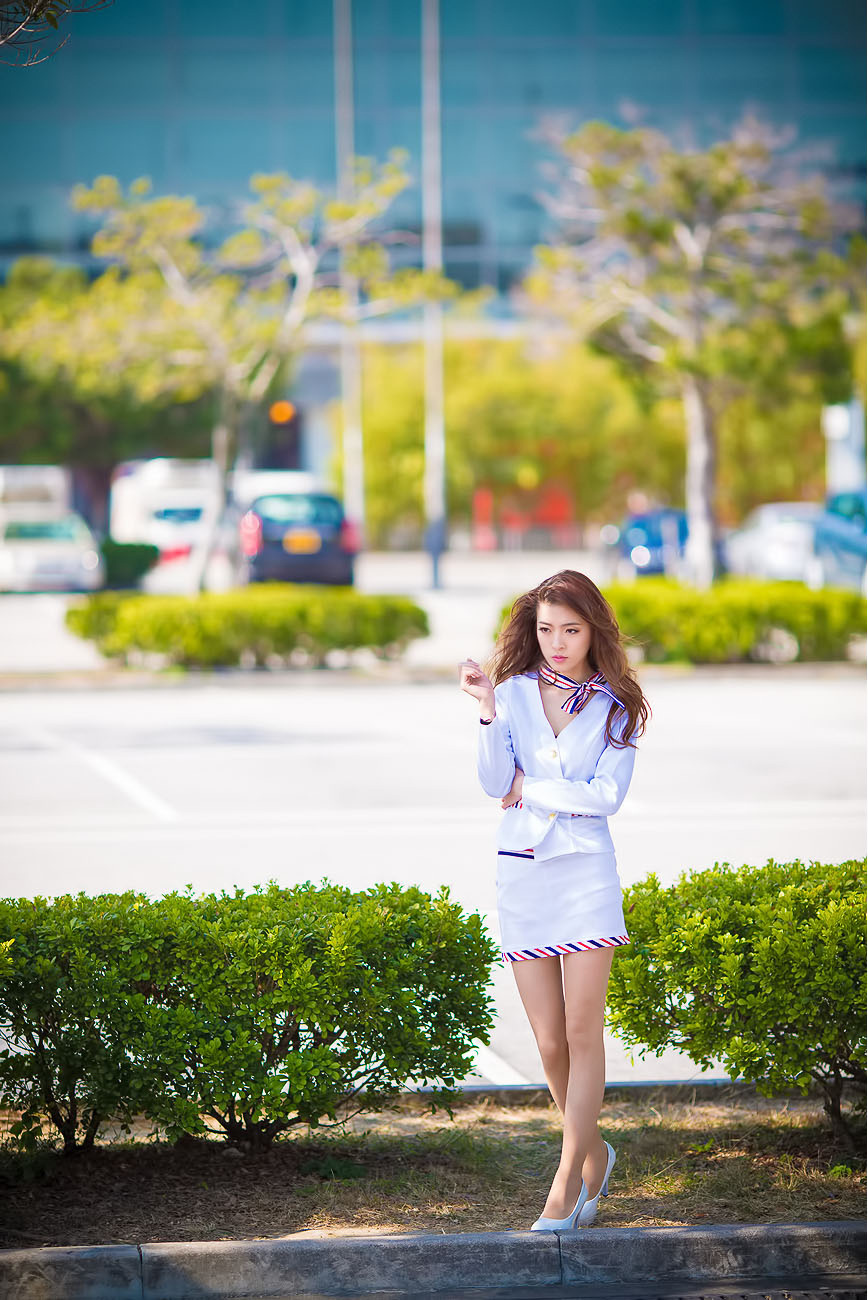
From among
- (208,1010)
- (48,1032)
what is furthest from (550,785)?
(48,1032)

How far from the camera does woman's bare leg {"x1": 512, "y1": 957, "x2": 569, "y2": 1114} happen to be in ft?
13.0

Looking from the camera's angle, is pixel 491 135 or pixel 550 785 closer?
pixel 550 785

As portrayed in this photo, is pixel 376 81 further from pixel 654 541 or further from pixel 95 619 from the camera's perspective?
pixel 95 619

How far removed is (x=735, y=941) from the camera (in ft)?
14.2

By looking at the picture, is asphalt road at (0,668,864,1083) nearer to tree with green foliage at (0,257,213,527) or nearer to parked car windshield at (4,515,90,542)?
parked car windshield at (4,515,90,542)

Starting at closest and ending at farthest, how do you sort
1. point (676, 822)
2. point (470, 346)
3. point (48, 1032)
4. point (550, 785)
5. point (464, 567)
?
point (550, 785), point (48, 1032), point (676, 822), point (464, 567), point (470, 346)

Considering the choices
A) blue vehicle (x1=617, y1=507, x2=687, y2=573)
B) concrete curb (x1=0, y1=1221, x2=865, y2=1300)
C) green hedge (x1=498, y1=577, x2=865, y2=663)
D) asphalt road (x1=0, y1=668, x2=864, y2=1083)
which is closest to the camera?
concrete curb (x1=0, y1=1221, x2=865, y2=1300)

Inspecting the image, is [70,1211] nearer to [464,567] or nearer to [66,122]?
[464,567]

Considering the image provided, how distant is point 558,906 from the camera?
12.8 feet

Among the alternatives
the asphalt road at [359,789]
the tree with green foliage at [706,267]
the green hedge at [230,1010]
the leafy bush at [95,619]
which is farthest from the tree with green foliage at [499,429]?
the green hedge at [230,1010]

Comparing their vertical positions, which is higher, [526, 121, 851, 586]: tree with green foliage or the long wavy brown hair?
[526, 121, 851, 586]: tree with green foliage

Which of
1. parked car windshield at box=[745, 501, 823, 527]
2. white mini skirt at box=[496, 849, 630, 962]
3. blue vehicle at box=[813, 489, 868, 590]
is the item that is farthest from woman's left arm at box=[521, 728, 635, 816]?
parked car windshield at box=[745, 501, 823, 527]

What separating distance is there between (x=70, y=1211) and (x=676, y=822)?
6.22 metres

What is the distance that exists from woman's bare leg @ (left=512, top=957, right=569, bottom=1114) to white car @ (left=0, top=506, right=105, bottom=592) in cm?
3009
